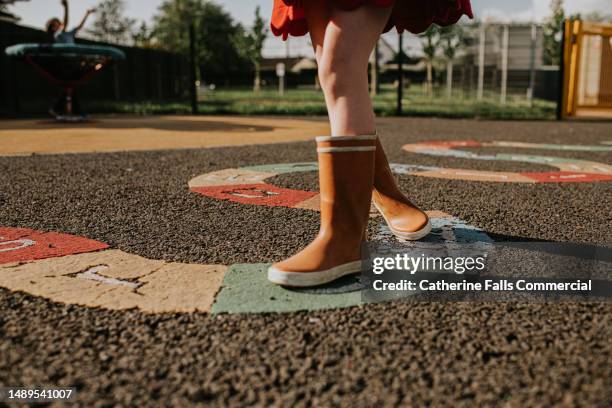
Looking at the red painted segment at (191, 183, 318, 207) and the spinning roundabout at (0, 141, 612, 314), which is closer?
the spinning roundabout at (0, 141, 612, 314)

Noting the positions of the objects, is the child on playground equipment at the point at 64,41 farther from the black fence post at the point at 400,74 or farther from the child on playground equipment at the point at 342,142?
the child on playground equipment at the point at 342,142

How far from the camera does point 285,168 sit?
4234 mm

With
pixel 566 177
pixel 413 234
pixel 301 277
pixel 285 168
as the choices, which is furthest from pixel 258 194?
pixel 566 177

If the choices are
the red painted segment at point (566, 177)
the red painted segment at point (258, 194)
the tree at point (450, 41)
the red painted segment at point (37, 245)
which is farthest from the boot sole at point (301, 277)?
the tree at point (450, 41)

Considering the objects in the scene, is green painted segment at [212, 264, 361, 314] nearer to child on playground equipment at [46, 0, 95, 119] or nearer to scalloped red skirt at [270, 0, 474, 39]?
scalloped red skirt at [270, 0, 474, 39]

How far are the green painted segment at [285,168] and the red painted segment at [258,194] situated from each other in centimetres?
65

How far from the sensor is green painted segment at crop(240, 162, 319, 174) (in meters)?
4.11

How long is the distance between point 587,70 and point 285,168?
13114 mm

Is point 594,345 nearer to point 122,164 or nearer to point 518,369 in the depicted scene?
point 518,369

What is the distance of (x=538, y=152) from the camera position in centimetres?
558

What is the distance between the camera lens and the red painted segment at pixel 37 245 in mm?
1919

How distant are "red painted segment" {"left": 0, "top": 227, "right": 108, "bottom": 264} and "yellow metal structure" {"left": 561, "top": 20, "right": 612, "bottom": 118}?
1089 centimetres

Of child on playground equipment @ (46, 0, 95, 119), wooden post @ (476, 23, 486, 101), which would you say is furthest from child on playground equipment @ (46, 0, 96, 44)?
wooden post @ (476, 23, 486, 101)

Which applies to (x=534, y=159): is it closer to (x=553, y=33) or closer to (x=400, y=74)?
(x=400, y=74)
